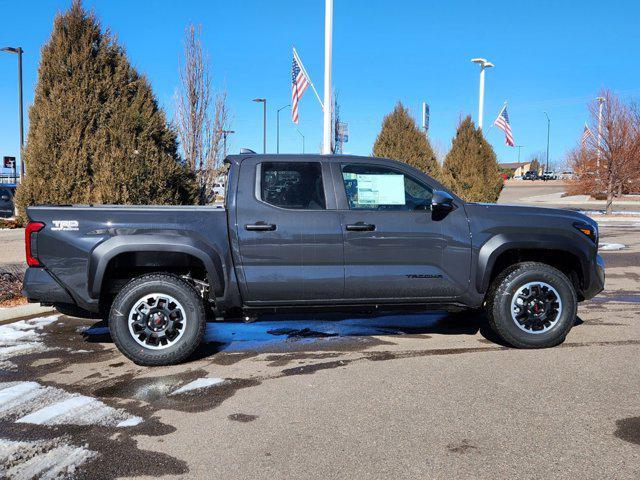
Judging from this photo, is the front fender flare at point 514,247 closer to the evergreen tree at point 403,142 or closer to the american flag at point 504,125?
the evergreen tree at point 403,142

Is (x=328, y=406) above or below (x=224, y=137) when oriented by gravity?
below

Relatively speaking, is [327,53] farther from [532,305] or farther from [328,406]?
[328,406]

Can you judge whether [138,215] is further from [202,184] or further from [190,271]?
[202,184]

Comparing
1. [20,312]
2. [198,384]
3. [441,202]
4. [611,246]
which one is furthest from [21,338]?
[611,246]

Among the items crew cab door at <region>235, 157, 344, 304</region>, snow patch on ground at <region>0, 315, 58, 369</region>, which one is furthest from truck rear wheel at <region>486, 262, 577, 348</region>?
snow patch on ground at <region>0, 315, 58, 369</region>

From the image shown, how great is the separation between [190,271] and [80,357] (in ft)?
4.28

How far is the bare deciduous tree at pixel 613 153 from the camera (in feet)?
88.4

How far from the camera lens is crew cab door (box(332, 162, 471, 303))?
5.28 m

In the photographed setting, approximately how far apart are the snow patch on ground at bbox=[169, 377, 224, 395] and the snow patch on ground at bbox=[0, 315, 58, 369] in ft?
5.73

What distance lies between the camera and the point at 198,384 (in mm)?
4656

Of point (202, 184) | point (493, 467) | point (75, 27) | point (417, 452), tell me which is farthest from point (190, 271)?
point (202, 184)

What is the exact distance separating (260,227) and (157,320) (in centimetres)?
122

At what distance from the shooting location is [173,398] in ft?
14.3

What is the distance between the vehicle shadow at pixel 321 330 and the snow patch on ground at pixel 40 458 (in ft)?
6.67
